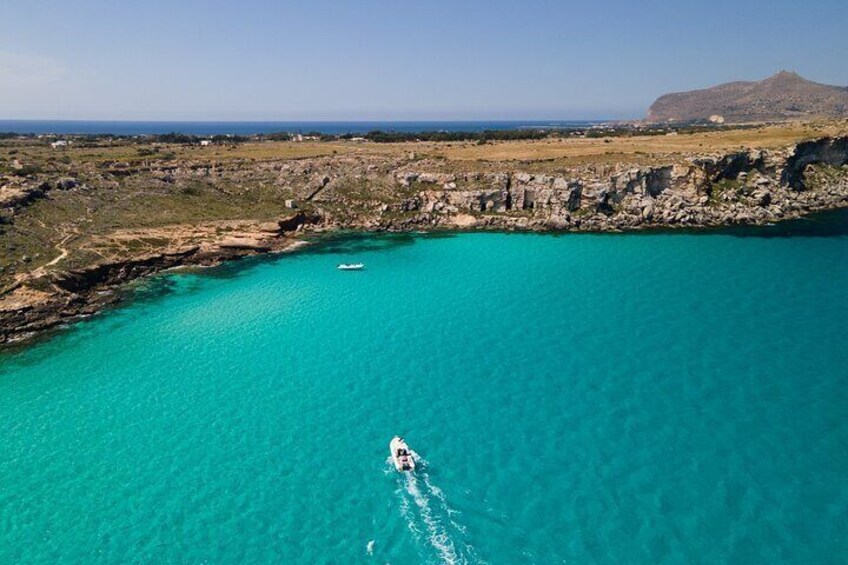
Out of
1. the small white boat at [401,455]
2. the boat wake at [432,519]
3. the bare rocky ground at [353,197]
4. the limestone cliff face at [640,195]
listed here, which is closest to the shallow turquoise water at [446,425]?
the boat wake at [432,519]

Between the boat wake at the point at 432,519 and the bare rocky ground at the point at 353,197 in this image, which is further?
the bare rocky ground at the point at 353,197

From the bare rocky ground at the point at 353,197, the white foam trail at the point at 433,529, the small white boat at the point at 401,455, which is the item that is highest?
the bare rocky ground at the point at 353,197

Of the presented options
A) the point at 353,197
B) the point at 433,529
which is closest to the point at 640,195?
the point at 353,197

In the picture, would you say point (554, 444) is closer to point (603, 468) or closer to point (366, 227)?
point (603, 468)

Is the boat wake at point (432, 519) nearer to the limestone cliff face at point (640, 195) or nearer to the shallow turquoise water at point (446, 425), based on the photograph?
the shallow turquoise water at point (446, 425)

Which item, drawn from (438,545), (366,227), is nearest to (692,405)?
(438,545)
